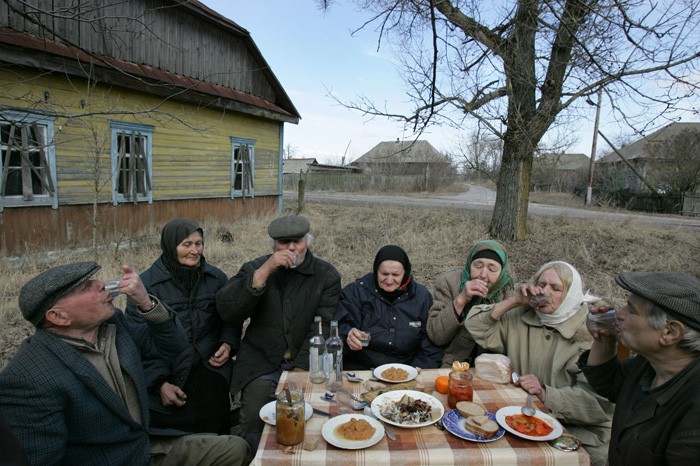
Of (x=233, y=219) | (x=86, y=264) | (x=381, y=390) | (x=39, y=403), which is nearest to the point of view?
(x=39, y=403)

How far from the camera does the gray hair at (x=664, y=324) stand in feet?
4.93

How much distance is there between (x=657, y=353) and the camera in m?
1.59

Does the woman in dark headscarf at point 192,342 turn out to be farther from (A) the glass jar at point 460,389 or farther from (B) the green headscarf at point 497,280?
(B) the green headscarf at point 497,280

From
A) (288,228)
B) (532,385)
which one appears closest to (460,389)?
(532,385)

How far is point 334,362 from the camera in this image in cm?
255

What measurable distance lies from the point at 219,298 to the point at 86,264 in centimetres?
104

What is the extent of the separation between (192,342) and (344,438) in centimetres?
A: 168

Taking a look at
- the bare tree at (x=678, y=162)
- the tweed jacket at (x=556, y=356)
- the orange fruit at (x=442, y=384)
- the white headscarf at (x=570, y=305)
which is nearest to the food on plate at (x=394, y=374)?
the orange fruit at (x=442, y=384)

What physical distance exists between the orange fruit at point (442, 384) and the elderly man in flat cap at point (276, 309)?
3.29ft

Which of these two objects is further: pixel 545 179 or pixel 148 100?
pixel 545 179

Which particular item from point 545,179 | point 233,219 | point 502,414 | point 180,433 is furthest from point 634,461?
point 545,179

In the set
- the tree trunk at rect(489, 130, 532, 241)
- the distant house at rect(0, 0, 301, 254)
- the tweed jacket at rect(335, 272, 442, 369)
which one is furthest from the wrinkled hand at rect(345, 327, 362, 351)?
the tree trunk at rect(489, 130, 532, 241)

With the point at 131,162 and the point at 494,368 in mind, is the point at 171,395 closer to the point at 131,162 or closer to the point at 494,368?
the point at 494,368

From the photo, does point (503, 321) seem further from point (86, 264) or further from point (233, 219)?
point (233, 219)
